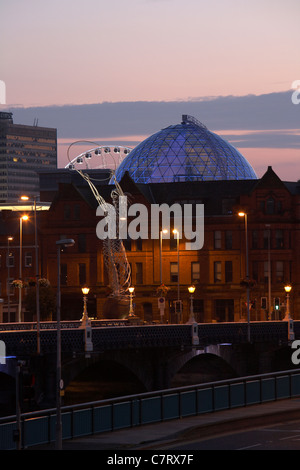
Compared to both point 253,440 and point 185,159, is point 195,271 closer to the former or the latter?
point 185,159

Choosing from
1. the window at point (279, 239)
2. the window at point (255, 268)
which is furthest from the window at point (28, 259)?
the window at point (279, 239)

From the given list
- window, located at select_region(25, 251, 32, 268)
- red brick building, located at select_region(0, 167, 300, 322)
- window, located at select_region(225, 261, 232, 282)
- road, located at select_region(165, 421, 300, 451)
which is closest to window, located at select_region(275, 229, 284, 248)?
red brick building, located at select_region(0, 167, 300, 322)

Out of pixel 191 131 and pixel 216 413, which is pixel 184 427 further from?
pixel 191 131

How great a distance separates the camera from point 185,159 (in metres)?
167

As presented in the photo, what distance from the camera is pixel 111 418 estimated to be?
54781 mm

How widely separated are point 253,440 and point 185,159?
117 m

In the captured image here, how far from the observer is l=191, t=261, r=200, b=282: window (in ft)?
472

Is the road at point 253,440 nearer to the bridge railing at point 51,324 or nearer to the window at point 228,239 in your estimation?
the bridge railing at point 51,324

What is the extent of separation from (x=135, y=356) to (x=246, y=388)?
20.9m

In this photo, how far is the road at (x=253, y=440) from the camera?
161 ft

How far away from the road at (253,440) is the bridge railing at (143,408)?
3889 mm

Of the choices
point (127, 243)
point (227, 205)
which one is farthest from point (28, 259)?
point (227, 205)
